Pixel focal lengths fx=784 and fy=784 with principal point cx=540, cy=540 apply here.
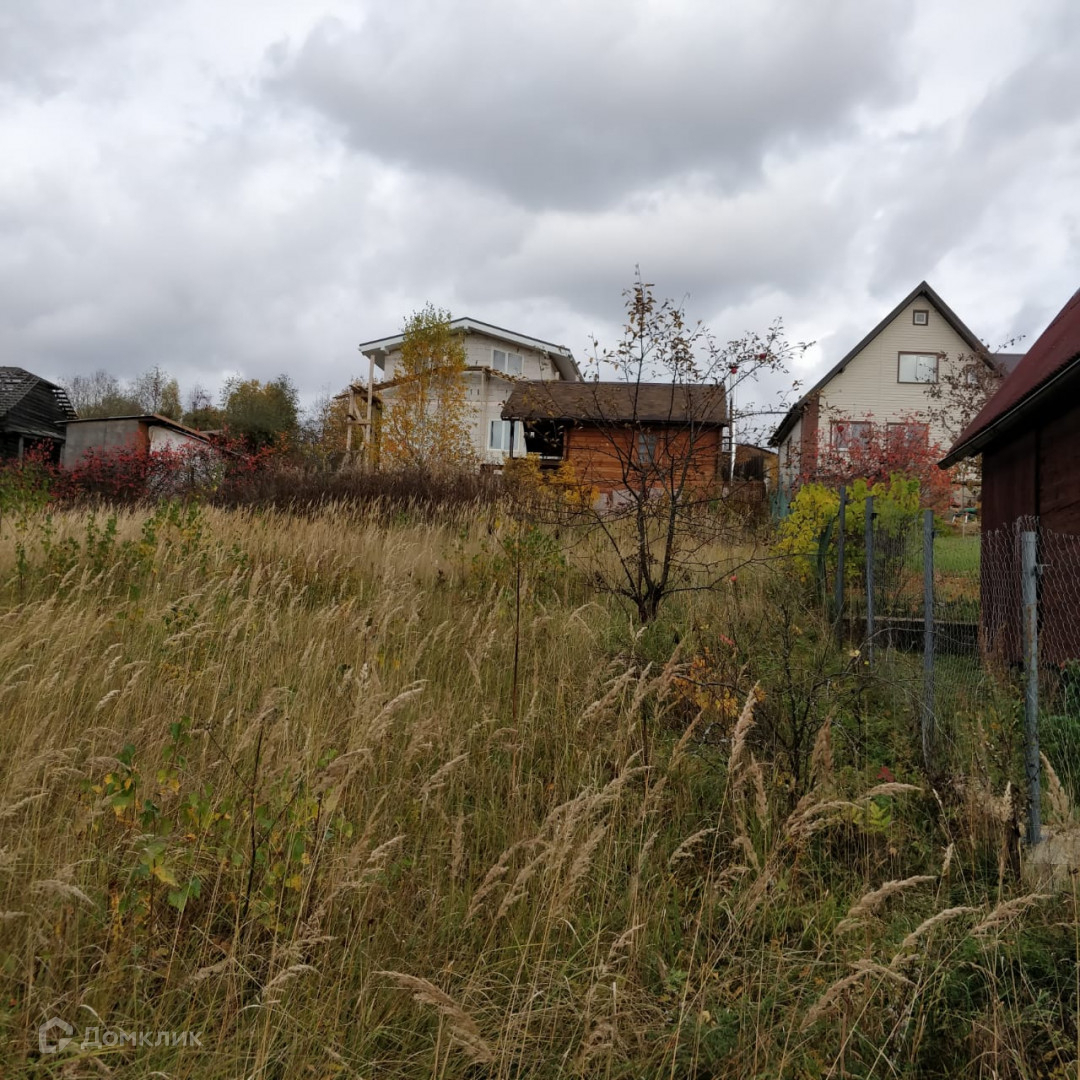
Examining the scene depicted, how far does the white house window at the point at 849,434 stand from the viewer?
25.7m

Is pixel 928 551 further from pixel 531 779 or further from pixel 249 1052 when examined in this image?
pixel 249 1052

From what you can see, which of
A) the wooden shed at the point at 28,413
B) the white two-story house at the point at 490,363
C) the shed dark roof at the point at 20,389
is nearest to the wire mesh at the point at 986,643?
the white two-story house at the point at 490,363

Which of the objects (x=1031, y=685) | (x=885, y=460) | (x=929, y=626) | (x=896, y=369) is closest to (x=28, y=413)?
(x=885, y=460)

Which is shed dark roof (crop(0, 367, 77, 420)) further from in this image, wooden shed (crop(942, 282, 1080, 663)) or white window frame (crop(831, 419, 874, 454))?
wooden shed (crop(942, 282, 1080, 663))

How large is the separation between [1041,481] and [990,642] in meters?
1.45

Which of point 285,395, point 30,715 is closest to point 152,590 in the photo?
point 30,715

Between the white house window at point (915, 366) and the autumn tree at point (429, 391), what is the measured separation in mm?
17708

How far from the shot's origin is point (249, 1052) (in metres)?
1.73

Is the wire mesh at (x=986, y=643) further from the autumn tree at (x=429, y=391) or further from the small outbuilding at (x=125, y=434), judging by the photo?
the small outbuilding at (x=125, y=434)

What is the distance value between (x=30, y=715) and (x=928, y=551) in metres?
4.48

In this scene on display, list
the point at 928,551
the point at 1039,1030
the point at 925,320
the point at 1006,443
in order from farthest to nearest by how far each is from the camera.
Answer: the point at 925,320 < the point at 1006,443 < the point at 928,551 < the point at 1039,1030

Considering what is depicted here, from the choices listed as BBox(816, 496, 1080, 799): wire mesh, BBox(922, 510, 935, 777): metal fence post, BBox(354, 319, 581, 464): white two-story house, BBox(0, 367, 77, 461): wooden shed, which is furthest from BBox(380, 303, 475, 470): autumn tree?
BBox(922, 510, 935, 777): metal fence post

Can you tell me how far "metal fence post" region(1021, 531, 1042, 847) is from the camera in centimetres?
301

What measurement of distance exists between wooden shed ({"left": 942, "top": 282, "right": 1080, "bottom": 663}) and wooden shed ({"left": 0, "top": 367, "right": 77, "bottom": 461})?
1315 inches
